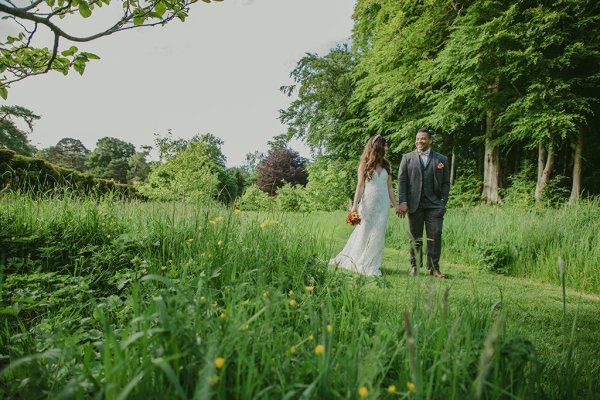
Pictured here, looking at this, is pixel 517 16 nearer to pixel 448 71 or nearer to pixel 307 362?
pixel 448 71

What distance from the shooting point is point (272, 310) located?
4.81ft

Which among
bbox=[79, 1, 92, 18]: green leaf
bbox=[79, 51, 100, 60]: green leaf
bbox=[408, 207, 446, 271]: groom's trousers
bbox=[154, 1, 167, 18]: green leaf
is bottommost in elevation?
bbox=[408, 207, 446, 271]: groom's trousers

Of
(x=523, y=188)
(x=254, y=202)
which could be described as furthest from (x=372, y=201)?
(x=523, y=188)

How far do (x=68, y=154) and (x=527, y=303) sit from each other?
78179 millimetres

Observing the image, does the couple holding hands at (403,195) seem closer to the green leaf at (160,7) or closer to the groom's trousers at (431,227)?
the groom's trousers at (431,227)

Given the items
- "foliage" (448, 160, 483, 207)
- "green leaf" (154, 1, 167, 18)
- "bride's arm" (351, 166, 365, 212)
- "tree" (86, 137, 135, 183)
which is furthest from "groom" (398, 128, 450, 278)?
"tree" (86, 137, 135, 183)

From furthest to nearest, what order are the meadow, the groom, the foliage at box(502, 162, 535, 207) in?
the foliage at box(502, 162, 535, 207), the groom, the meadow

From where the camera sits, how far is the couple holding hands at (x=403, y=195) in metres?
5.55

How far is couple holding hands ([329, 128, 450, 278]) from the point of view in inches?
219

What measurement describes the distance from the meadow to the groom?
32.9 inches

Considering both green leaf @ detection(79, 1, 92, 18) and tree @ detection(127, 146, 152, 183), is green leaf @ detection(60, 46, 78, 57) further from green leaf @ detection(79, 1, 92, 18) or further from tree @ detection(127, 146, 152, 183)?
tree @ detection(127, 146, 152, 183)

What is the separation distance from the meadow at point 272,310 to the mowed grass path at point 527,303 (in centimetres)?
3

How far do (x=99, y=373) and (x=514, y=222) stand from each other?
737cm

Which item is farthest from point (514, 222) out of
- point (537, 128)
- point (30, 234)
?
point (30, 234)
